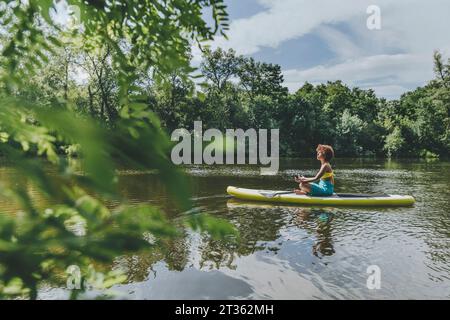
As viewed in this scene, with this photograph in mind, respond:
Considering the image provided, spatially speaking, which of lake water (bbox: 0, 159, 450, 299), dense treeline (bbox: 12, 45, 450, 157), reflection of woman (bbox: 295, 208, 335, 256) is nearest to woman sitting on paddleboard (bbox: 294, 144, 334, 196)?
lake water (bbox: 0, 159, 450, 299)

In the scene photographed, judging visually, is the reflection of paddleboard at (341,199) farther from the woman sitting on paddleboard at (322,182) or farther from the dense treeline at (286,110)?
the dense treeline at (286,110)

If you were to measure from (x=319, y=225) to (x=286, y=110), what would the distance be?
4250 centimetres

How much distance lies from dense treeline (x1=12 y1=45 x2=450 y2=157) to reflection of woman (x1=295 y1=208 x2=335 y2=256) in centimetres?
3055

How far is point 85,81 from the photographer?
39875mm

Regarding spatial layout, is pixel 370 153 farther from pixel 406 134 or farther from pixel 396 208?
pixel 396 208

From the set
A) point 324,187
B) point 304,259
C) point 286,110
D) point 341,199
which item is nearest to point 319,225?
point 341,199

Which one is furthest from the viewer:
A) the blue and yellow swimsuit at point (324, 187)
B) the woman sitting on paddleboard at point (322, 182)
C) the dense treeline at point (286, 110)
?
the dense treeline at point (286, 110)

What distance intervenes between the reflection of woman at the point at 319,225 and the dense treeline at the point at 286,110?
30.6 meters

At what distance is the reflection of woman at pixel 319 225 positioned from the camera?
7627 millimetres

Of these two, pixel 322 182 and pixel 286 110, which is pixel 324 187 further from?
pixel 286 110

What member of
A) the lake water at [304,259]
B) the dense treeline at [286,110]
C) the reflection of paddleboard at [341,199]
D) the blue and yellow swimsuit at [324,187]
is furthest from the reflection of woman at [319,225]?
the dense treeline at [286,110]

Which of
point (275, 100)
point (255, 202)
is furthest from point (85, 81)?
point (255, 202)

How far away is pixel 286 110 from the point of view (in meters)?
51.1

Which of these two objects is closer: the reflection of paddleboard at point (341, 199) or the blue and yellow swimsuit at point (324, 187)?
the reflection of paddleboard at point (341, 199)
